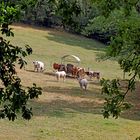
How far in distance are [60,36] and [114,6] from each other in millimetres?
52038

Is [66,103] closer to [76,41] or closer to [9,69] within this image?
[9,69]

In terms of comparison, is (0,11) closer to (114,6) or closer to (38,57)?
(114,6)

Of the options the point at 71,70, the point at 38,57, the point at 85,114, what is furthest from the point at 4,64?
the point at 38,57

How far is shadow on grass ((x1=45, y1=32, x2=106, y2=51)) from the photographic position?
52562 mm

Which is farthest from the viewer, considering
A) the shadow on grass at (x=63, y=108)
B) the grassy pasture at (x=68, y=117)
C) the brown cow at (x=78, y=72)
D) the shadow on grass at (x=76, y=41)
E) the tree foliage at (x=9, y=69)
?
the shadow on grass at (x=76, y=41)

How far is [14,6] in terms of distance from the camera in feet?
12.8

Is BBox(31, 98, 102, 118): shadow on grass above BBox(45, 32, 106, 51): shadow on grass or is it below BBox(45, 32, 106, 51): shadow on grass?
above

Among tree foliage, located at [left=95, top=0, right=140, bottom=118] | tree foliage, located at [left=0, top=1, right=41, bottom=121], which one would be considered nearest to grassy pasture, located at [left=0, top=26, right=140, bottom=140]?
tree foliage, located at [left=95, top=0, right=140, bottom=118]

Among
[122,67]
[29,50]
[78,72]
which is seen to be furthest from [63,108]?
[29,50]

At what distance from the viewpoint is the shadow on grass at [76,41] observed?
172 ft

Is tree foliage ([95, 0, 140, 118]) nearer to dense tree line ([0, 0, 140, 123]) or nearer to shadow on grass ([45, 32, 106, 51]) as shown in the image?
dense tree line ([0, 0, 140, 123])

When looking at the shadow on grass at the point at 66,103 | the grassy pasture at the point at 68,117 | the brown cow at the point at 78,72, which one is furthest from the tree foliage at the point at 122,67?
the brown cow at the point at 78,72

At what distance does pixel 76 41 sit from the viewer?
55281mm

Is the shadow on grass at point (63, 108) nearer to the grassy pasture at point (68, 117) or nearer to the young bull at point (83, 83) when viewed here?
the grassy pasture at point (68, 117)
